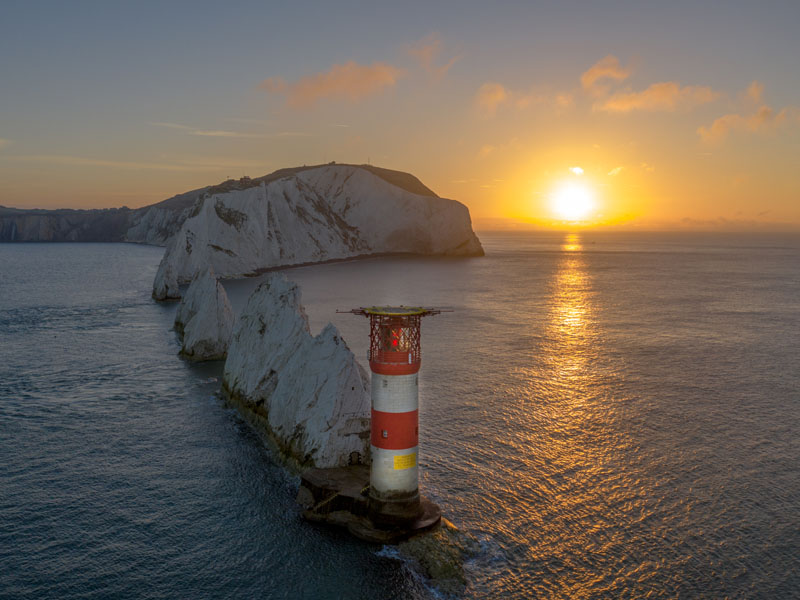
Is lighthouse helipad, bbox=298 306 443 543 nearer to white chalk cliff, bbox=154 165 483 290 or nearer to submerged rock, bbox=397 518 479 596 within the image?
submerged rock, bbox=397 518 479 596

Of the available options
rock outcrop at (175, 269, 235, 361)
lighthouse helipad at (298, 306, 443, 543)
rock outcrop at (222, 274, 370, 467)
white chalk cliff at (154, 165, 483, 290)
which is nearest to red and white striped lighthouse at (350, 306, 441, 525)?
lighthouse helipad at (298, 306, 443, 543)

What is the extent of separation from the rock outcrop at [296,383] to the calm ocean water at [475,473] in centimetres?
228

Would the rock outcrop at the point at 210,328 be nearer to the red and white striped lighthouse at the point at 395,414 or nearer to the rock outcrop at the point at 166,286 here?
the red and white striped lighthouse at the point at 395,414

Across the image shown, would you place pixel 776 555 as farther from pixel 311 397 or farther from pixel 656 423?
pixel 311 397

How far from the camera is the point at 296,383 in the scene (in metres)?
36.1

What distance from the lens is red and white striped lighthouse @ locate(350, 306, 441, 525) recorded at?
2688 cm

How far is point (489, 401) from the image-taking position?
46656 mm

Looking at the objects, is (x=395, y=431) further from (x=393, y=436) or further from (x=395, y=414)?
(x=395, y=414)

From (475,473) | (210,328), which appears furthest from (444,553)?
(210,328)

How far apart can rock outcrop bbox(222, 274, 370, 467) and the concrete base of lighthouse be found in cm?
197

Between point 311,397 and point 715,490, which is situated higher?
point 311,397

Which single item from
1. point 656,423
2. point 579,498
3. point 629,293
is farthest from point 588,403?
point 629,293

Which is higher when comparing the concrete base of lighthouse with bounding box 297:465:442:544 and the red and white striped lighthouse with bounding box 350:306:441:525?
the red and white striped lighthouse with bounding box 350:306:441:525

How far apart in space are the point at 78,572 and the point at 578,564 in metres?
21.3
